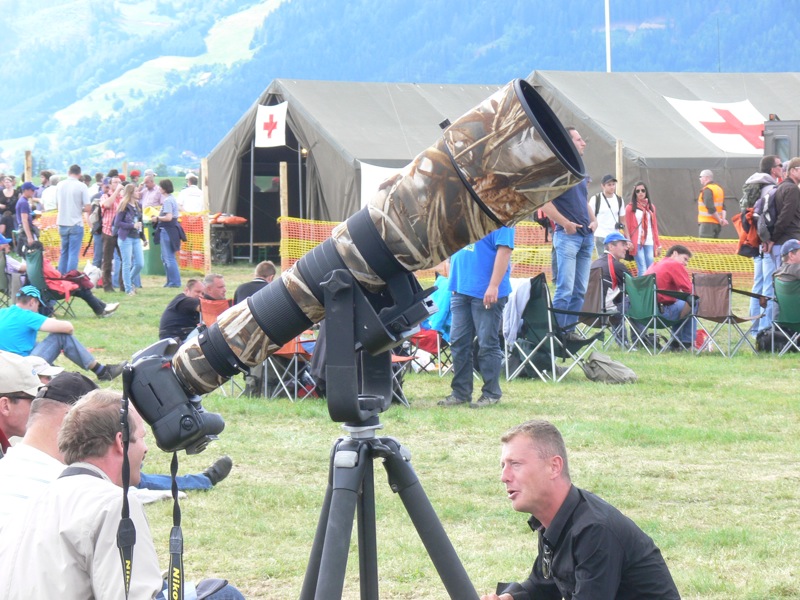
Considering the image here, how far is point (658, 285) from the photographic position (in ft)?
42.8

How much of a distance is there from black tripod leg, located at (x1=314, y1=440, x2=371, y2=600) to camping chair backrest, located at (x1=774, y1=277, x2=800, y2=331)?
32.0ft

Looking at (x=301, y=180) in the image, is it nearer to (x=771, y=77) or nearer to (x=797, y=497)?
(x=771, y=77)

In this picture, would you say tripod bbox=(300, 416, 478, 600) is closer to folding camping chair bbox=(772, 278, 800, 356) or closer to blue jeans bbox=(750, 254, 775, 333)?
folding camping chair bbox=(772, 278, 800, 356)

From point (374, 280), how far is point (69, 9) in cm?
14076

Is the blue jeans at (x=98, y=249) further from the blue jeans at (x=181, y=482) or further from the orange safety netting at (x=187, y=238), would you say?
the blue jeans at (x=181, y=482)

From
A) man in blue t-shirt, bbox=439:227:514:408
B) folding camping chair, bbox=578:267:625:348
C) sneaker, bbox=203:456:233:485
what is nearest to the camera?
sneaker, bbox=203:456:233:485

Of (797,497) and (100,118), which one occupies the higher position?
(100,118)

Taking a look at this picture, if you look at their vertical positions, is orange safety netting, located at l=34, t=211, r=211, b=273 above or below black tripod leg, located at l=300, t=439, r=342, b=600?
above

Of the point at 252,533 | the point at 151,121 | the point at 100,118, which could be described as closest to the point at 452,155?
the point at 252,533

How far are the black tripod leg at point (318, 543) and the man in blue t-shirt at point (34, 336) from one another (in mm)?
6128

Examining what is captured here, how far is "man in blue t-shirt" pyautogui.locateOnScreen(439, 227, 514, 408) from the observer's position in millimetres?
9133

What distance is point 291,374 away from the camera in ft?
33.8

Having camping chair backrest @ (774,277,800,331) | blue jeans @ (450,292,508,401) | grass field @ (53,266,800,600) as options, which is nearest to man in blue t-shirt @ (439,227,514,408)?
blue jeans @ (450,292,508,401)

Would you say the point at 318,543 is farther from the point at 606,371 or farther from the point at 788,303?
the point at 788,303
